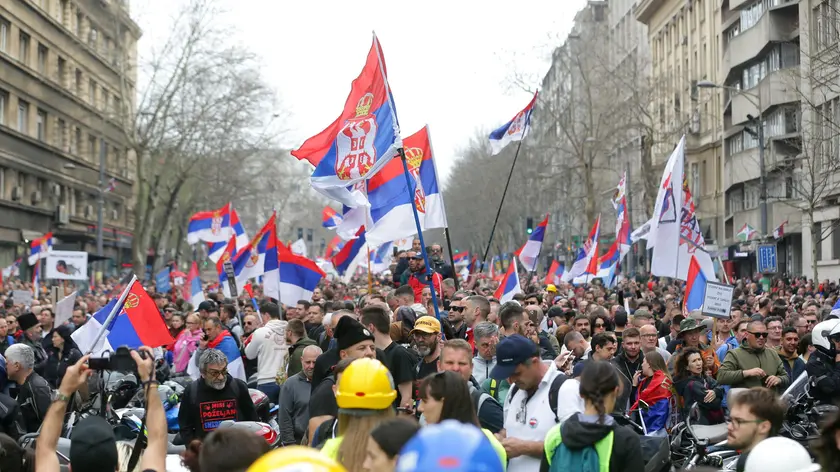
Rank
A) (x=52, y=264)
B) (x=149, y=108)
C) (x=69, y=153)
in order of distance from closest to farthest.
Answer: (x=52, y=264), (x=149, y=108), (x=69, y=153)

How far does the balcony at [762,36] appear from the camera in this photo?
49.0m

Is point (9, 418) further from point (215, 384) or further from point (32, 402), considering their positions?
point (215, 384)

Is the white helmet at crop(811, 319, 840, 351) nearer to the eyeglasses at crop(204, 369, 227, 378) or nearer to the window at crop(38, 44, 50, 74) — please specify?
the eyeglasses at crop(204, 369, 227, 378)

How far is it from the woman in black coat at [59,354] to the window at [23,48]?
38.9m

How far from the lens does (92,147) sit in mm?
64312

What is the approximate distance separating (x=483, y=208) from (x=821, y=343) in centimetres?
7780

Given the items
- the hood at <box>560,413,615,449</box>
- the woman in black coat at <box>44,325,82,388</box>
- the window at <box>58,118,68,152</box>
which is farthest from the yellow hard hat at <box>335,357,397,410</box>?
the window at <box>58,118,68,152</box>

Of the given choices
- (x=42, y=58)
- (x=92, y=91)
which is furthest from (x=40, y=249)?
(x=92, y=91)

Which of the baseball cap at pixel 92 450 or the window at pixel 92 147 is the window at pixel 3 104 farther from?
the baseball cap at pixel 92 450

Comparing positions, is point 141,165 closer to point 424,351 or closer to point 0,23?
point 0,23

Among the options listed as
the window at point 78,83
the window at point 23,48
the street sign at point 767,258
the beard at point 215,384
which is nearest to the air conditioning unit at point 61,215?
the window at point 78,83

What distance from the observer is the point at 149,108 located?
55.0 metres

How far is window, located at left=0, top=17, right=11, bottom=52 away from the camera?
48.5m

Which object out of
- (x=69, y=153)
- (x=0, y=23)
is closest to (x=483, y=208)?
(x=69, y=153)
